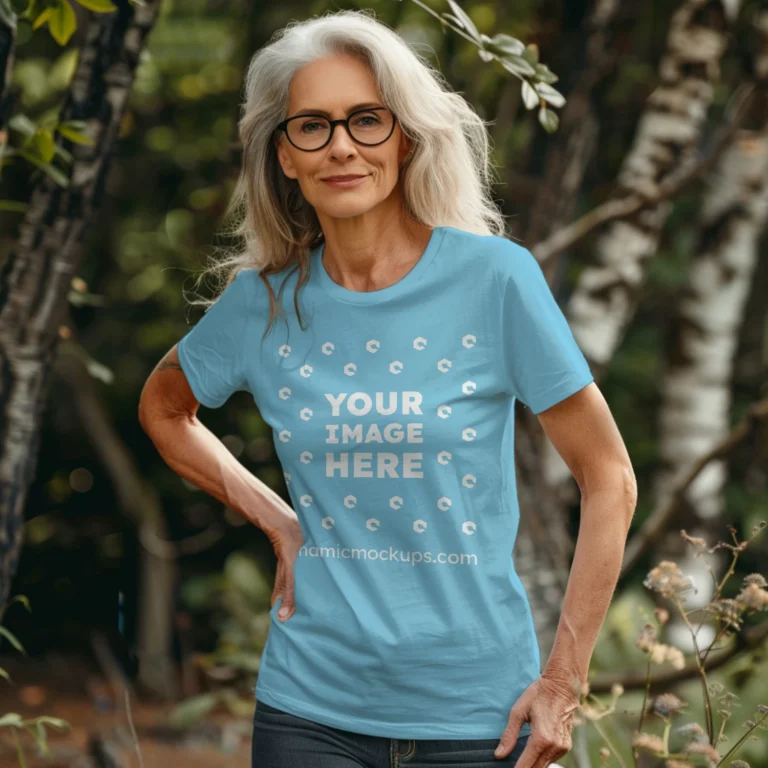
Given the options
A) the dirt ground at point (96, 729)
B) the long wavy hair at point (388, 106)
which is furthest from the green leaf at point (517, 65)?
the dirt ground at point (96, 729)

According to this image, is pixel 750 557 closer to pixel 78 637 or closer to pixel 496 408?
pixel 78 637

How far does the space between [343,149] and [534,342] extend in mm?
527

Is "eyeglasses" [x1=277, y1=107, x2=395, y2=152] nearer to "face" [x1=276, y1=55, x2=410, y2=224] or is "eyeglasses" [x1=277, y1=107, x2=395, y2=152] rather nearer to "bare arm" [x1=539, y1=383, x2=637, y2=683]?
"face" [x1=276, y1=55, x2=410, y2=224]

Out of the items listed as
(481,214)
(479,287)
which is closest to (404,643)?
(479,287)

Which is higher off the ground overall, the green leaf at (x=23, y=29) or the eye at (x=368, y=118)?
the eye at (x=368, y=118)

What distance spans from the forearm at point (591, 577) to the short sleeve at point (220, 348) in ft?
2.56

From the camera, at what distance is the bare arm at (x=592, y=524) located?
6.59 ft

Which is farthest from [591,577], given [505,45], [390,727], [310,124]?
[505,45]

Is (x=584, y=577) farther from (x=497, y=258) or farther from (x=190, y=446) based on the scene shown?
(x=190, y=446)

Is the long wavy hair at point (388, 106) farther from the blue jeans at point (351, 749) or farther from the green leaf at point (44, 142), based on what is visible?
the blue jeans at point (351, 749)

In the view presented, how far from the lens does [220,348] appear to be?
8.01 ft

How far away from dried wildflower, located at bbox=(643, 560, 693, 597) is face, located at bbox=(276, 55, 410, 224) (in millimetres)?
882

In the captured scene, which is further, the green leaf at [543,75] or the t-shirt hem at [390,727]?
the green leaf at [543,75]

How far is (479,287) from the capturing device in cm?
210
